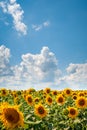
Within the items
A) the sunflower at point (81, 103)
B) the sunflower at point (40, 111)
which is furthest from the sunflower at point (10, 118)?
the sunflower at point (81, 103)

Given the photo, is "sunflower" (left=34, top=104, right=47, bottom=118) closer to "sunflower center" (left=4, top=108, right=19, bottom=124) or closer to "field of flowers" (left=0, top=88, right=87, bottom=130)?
"field of flowers" (left=0, top=88, right=87, bottom=130)

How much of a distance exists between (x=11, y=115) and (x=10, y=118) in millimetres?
92

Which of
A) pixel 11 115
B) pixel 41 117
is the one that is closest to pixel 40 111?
pixel 41 117

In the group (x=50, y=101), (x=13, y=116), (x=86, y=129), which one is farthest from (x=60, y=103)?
(x=13, y=116)

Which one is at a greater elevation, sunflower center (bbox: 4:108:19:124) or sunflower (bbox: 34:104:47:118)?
sunflower (bbox: 34:104:47:118)

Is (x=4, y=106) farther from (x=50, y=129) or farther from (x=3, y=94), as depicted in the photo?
(x=3, y=94)

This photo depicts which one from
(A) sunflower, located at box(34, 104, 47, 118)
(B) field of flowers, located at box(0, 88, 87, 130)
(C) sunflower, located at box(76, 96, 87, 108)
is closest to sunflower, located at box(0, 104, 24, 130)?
(B) field of flowers, located at box(0, 88, 87, 130)

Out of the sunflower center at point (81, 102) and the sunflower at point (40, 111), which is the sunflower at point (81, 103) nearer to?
the sunflower center at point (81, 102)

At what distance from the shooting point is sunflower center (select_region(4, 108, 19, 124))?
762 centimetres

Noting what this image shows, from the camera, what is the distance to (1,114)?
7730 mm

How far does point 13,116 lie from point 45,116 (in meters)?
4.43

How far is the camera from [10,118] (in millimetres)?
7645

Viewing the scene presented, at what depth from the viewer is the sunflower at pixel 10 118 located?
25.0ft

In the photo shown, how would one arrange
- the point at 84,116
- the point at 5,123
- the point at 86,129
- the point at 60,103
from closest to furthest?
the point at 5,123 → the point at 86,129 → the point at 84,116 → the point at 60,103
